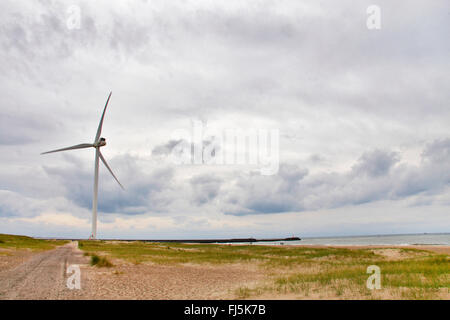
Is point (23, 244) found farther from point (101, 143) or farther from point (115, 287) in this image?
point (115, 287)

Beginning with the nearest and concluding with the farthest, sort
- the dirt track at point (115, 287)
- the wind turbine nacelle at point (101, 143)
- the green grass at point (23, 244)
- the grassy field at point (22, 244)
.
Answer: the dirt track at point (115, 287) → the grassy field at point (22, 244) → the green grass at point (23, 244) → the wind turbine nacelle at point (101, 143)

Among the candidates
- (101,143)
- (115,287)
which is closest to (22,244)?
(101,143)

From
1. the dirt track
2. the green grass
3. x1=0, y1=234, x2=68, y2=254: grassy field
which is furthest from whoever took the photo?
the green grass

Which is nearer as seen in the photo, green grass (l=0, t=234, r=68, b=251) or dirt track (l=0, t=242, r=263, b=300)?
dirt track (l=0, t=242, r=263, b=300)

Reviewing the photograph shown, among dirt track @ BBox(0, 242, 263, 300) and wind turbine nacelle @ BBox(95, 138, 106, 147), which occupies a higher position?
wind turbine nacelle @ BBox(95, 138, 106, 147)

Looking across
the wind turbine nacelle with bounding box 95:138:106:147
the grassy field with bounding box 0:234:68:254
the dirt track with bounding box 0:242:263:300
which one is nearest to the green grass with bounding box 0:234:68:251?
the grassy field with bounding box 0:234:68:254

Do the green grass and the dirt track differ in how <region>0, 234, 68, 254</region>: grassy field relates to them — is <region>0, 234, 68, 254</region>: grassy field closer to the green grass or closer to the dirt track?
the green grass

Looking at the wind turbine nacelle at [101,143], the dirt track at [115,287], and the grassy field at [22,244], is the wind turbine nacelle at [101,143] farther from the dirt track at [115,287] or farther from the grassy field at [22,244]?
the dirt track at [115,287]

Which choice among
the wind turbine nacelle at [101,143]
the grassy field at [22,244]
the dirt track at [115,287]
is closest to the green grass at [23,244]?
the grassy field at [22,244]
